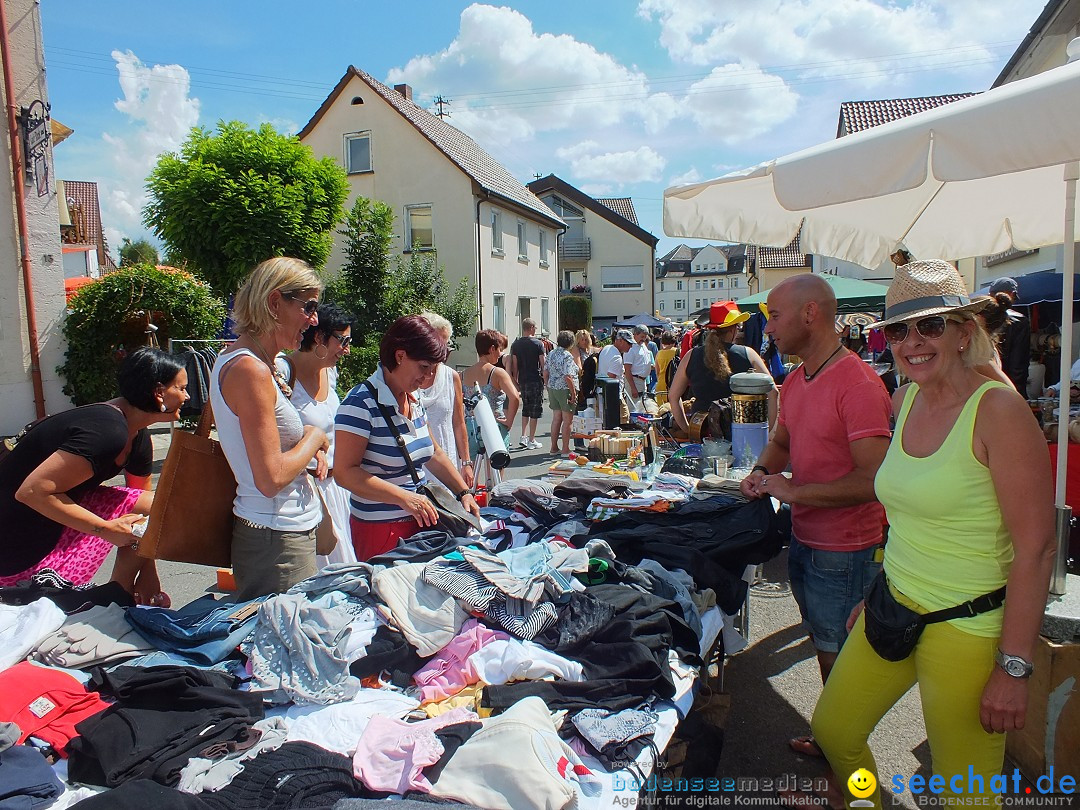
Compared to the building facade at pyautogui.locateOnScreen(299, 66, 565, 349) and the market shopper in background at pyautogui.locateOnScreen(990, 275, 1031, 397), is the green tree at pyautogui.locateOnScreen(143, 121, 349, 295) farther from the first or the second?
the market shopper in background at pyautogui.locateOnScreen(990, 275, 1031, 397)

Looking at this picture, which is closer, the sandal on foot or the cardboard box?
the cardboard box

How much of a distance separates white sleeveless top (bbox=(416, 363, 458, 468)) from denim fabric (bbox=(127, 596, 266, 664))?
2.31 meters

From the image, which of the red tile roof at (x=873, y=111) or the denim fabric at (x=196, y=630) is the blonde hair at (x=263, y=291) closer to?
the denim fabric at (x=196, y=630)

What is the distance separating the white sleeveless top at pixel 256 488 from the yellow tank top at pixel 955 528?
6.97ft

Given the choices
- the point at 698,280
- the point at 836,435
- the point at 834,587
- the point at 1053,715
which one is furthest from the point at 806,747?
the point at 698,280

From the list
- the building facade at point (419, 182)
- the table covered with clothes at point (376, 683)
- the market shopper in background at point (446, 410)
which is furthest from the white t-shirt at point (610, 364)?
the building facade at point (419, 182)

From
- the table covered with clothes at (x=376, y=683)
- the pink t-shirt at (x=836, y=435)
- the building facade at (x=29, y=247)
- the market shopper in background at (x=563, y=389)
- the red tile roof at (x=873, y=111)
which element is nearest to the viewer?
the table covered with clothes at (x=376, y=683)

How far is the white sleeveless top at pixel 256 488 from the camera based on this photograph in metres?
2.41

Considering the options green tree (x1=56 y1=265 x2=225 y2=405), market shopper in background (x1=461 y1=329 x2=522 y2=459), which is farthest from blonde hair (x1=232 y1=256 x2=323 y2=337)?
green tree (x1=56 y1=265 x2=225 y2=405)

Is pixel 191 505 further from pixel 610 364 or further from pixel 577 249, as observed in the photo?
pixel 577 249

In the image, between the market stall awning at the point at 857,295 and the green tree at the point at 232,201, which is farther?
the market stall awning at the point at 857,295

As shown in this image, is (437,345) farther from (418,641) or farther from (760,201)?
(760,201)

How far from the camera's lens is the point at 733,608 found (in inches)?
113

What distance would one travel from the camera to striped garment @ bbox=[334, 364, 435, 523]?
2.98 meters
